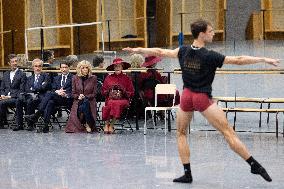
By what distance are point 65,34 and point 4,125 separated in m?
9.62

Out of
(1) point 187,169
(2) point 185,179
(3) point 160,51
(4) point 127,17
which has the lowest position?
(2) point 185,179

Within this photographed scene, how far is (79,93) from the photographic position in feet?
49.1

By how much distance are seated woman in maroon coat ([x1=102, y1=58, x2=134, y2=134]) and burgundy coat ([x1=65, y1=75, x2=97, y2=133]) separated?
0.19 m

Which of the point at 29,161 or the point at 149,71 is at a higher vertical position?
the point at 149,71

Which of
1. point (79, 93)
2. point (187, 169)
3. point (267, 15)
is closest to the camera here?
point (187, 169)

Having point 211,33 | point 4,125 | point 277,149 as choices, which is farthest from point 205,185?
point 4,125

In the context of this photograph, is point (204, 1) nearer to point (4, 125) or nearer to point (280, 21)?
point (280, 21)

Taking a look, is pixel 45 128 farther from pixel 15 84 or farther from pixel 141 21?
pixel 141 21

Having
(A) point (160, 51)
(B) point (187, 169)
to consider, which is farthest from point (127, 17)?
(B) point (187, 169)

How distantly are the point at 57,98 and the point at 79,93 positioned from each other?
0.46 metres

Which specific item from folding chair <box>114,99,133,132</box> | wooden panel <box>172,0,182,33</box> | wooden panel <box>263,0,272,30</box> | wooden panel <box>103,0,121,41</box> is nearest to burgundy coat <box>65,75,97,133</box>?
folding chair <box>114,99,133,132</box>

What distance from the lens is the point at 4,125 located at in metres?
16.0

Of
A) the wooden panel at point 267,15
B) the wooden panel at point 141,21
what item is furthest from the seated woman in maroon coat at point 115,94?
the wooden panel at point 267,15

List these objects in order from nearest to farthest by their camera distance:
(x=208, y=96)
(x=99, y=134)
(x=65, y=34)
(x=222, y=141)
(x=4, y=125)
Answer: (x=208, y=96), (x=222, y=141), (x=99, y=134), (x=4, y=125), (x=65, y=34)
